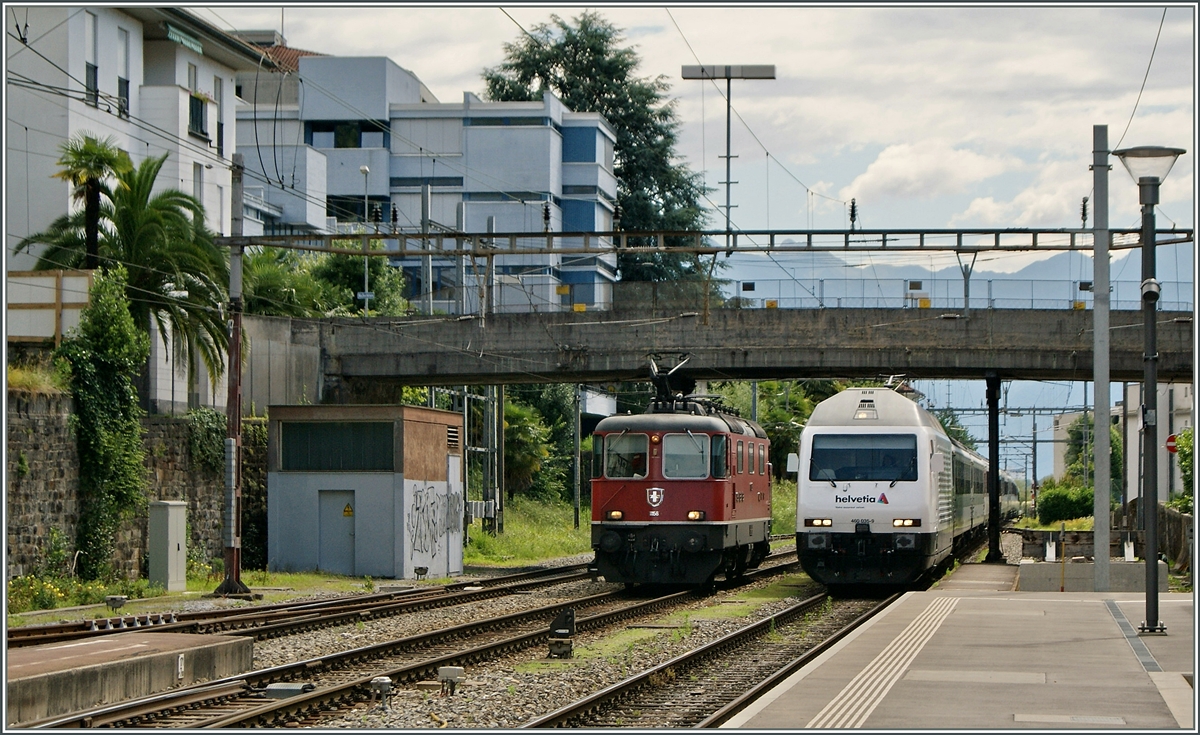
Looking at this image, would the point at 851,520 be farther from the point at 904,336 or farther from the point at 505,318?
the point at 505,318

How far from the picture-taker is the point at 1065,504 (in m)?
65.2

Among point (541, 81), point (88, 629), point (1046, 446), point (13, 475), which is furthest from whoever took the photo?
point (1046, 446)

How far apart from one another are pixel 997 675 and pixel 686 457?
12.7m

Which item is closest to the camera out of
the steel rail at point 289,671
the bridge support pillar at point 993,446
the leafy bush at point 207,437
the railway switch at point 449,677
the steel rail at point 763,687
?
the steel rail at point 763,687

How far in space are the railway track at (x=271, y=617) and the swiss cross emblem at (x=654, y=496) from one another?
3397 mm

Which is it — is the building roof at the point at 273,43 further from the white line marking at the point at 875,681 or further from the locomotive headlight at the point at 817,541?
the white line marking at the point at 875,681

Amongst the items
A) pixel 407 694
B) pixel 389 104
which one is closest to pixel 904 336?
pixel 407 694

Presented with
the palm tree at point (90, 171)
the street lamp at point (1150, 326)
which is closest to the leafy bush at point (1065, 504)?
the palm tree at point (90, 171)

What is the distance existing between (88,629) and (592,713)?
27.2 ft

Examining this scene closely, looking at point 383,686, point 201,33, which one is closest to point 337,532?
point 383,686

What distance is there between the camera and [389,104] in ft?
233

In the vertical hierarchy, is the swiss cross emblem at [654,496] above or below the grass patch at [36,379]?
below

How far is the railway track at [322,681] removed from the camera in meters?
11.6

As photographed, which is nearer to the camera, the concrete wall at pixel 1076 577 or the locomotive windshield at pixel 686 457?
the concrete wall at pixel 1076 577
